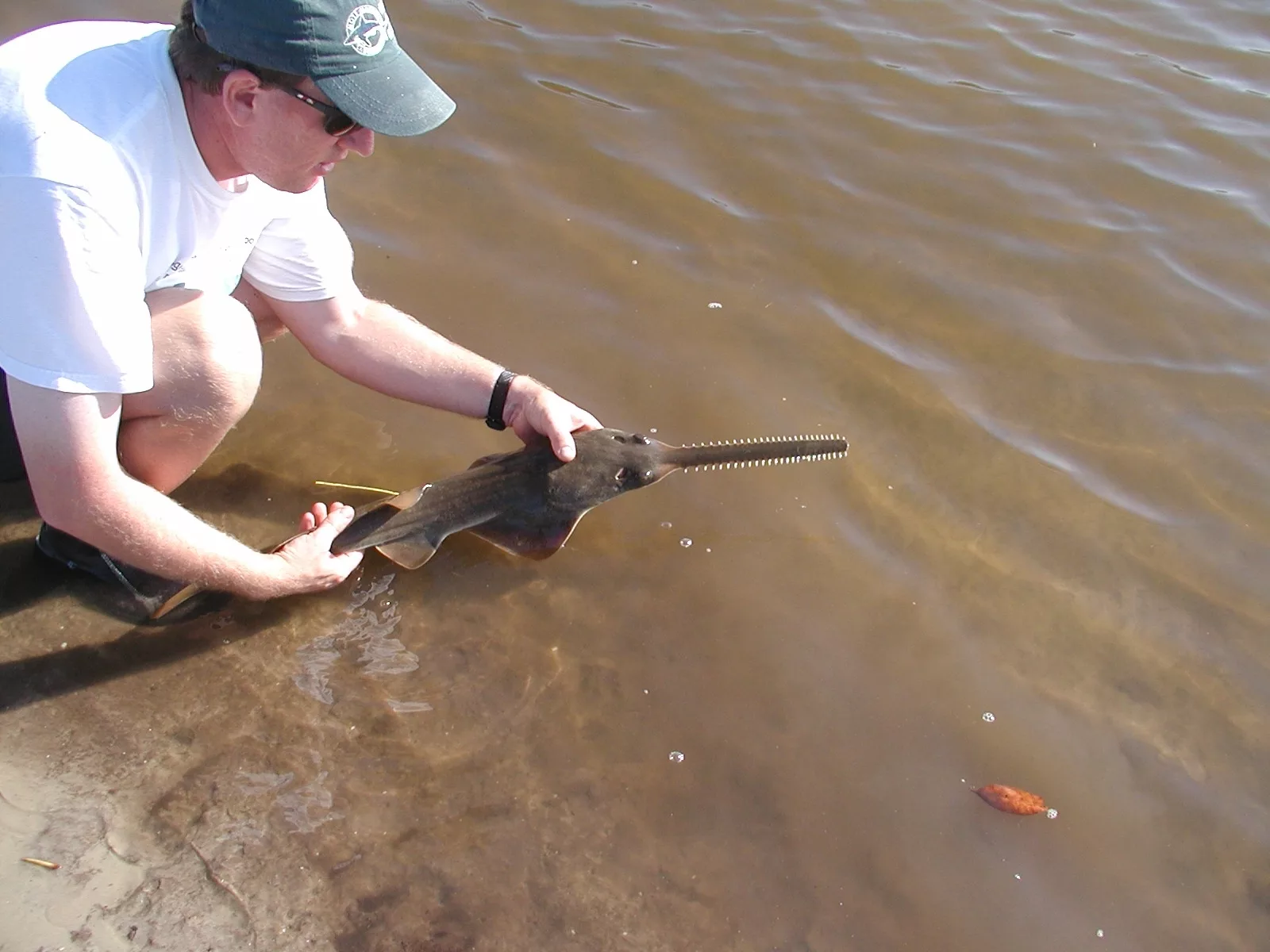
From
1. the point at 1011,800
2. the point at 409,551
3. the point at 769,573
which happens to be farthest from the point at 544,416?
the point at 1011,800

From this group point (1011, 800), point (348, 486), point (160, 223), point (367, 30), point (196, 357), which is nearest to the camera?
point (367, 30)

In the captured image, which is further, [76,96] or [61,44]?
[61,44]

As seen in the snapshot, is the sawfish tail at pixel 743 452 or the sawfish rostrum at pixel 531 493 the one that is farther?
the sawfish tail at pixel 743 452

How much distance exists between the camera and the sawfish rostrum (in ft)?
13.6

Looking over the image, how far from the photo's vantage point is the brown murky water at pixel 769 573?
11.3 ft

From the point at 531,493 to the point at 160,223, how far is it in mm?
1608

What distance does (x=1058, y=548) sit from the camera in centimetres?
462

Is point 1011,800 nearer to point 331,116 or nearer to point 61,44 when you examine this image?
point 331,116

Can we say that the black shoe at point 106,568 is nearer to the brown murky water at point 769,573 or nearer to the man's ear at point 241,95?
the brown murky water at point 769,573

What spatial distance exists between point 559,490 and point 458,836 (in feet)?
4.40

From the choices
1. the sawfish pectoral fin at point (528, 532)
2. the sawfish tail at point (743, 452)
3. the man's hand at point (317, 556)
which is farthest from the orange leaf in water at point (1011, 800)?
the man's hand at point (317, 556)

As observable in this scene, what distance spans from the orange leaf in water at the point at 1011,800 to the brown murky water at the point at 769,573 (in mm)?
43

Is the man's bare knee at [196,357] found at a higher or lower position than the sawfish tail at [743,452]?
higher

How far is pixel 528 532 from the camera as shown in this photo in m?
4.25
